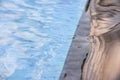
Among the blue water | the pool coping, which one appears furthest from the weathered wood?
the blue water

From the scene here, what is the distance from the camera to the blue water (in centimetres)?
193

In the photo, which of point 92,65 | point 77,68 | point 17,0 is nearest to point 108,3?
point 92,65

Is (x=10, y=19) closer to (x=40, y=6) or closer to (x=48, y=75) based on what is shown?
→ (x=40, y=6)

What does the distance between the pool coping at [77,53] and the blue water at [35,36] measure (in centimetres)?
9

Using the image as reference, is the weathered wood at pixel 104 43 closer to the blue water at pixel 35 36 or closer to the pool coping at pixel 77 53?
the pool coping at pixel 77 53

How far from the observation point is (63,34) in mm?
2484

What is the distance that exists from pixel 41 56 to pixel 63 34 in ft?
1.49

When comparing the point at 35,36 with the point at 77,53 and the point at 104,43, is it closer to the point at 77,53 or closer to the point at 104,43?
the point at 77,53

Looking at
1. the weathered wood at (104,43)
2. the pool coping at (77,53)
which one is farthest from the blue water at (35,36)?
the weathered wood at (104,43)

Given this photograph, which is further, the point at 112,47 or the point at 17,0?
the point at 17,0

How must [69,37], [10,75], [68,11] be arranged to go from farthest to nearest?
[68,11], [69,37], [10,75]

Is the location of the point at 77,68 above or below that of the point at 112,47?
below

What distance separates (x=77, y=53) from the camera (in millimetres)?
1954

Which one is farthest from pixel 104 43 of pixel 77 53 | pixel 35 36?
pixel 35 36
